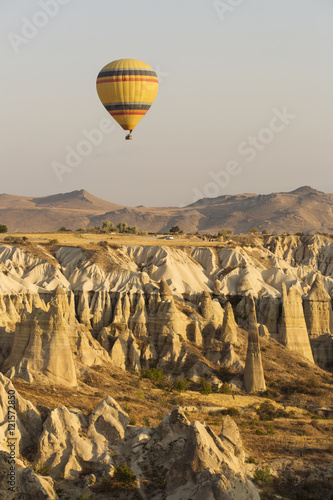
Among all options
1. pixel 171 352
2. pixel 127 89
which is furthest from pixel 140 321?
pixel 127 89

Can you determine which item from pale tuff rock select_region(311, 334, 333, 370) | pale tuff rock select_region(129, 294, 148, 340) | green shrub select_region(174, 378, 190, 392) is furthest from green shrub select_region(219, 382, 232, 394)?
pale tuff rock select_region(311, 334, 333, 370)

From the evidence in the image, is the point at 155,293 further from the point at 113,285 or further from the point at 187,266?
the point at 187,266

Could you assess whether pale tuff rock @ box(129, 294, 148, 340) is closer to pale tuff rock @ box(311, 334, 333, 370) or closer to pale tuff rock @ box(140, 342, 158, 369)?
pale tuff rock @ box(140, 342, 158, 369)

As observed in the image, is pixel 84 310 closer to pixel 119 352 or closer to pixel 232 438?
pixel 119 352

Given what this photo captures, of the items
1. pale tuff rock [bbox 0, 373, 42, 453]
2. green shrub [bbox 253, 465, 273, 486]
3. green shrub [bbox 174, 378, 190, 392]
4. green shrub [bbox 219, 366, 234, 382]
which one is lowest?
green shrub [bbox 253, 465, 273, 486]

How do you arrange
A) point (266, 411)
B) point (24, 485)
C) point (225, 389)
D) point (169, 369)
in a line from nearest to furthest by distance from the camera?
point (24, 485), point (266, 411), point (225, 389), point (169, 369)

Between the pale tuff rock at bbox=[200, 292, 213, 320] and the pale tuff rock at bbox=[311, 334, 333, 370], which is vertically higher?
the pale tuff rock at bbox=[200, 292, 213, 320]

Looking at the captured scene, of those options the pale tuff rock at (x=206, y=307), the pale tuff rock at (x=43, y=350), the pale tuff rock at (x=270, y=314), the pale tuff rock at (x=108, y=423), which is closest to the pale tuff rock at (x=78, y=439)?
the pale tuff rock at (x=108, y=423)
